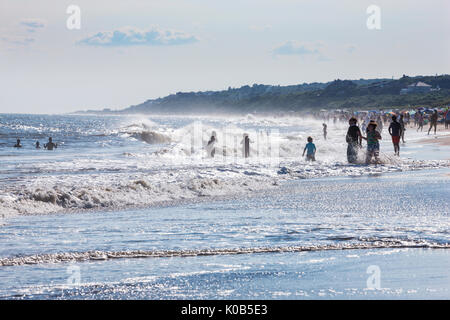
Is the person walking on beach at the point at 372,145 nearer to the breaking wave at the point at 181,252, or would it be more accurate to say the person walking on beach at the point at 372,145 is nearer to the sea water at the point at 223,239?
the sea water at the point at 223,239

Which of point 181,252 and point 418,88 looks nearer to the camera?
point 181,252

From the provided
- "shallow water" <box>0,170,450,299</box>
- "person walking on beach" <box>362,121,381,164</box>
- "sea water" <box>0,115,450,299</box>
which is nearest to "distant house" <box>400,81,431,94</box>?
"person walking on beach" <box>362,121,381,164</box>

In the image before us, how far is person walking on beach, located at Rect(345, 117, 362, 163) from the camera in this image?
78.2ft

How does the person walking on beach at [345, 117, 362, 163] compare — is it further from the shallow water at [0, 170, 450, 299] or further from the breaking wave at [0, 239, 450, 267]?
the breaking wave at [0, 239, 450, 267]

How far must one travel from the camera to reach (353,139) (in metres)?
24.1

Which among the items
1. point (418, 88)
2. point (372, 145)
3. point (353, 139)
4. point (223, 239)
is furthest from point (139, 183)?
point (418, 88)

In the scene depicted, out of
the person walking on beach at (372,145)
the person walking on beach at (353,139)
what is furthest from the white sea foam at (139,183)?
the person walking on beach at (372,145)

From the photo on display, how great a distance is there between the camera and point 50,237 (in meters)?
10.0

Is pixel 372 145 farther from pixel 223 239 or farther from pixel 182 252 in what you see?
pixel 182 252

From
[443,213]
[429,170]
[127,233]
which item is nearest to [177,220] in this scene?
[127,233]

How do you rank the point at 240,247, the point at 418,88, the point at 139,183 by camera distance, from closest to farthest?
1. the point at 240,247
2. the point at 139,183
3. the point at 418,88
